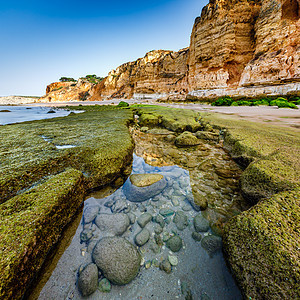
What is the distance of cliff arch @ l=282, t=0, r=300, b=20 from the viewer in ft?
65.5

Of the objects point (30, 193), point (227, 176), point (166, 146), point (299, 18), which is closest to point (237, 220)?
point (227, 176)

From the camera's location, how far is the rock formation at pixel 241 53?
1964 cm

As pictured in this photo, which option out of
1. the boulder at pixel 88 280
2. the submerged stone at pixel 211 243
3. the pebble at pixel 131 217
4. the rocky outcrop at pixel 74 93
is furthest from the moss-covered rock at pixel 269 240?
the rocky outcrop at pixel 74 93

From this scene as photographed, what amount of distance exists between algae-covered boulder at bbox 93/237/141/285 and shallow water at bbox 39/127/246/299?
0.06m

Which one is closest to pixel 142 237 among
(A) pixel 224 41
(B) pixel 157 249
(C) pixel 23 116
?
(B) pixel 157 249

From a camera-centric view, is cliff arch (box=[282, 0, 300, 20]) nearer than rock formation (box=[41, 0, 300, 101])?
No

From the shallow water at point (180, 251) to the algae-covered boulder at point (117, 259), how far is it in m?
0.06

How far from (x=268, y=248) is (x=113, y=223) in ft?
5.29

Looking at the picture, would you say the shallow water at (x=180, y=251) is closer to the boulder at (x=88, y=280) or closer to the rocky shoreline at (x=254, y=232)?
the boulder at (x=88, y=280)

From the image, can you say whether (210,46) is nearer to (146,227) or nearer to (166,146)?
(166,146)

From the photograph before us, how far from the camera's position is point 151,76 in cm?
4512

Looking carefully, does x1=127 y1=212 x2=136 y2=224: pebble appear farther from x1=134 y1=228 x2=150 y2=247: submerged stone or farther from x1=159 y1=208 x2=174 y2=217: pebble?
x1=159 y1=208 x2=174 y2=217: pebble

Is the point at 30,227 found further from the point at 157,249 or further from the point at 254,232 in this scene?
the point at 254,232

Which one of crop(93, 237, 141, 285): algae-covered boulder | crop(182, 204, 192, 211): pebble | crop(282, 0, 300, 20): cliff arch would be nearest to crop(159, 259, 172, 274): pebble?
crop(93, 237, 141, 285): algae-covered boulder
